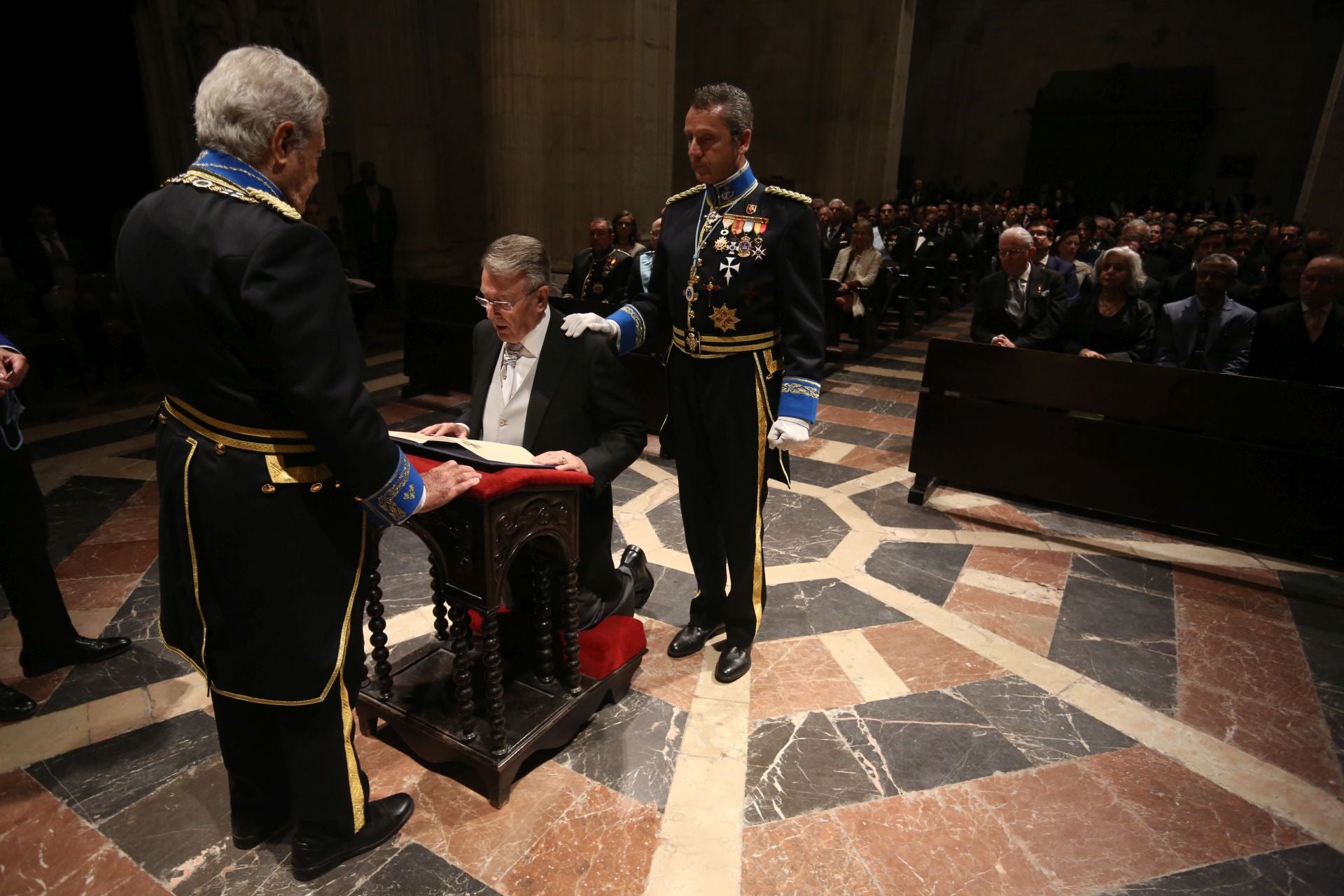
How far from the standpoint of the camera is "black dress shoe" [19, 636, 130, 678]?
2846mm

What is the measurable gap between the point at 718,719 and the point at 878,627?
0.99m

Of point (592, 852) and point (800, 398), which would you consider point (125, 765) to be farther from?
point (800, 398)

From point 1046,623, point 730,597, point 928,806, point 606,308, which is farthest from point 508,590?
point 606,308

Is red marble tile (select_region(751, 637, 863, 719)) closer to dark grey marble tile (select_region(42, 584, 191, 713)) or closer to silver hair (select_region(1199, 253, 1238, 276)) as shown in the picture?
dark grey marble tile (select_region(42, 584, 191, 713))

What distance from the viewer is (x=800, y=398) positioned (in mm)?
2545

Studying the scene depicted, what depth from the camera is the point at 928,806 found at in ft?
7.66

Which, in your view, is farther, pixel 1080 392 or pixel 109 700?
pixel 1080 392

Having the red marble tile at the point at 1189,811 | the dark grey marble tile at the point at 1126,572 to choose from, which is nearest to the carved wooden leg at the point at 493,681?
the red marble tile at the point at 1189,811

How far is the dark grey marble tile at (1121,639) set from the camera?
3.01 m

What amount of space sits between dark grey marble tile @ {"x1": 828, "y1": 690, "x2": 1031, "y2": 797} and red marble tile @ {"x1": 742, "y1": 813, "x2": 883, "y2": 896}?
292 millimetres

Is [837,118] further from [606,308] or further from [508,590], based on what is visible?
[508,590]

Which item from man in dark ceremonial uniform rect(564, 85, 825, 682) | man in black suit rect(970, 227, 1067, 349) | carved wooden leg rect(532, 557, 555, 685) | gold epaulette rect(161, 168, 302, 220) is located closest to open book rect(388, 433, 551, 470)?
carved wooden leg rect(532, 557, 555, 685)

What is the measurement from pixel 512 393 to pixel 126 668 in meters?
1.95

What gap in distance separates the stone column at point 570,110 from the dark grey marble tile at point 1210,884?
7.36 meters
